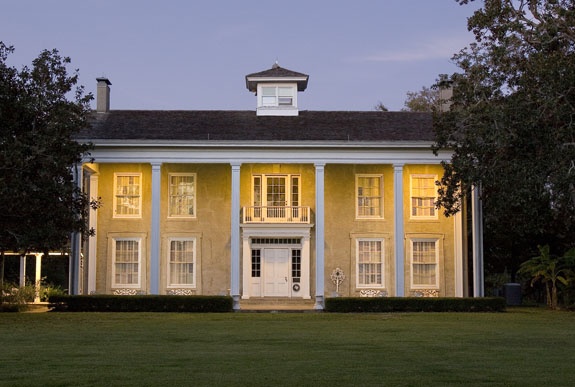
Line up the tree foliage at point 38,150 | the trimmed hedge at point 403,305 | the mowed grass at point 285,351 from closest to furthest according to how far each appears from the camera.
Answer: the mowed grass at point 285,351
the tree foliage at point 38,150
the trimmed hedge at point 403,305

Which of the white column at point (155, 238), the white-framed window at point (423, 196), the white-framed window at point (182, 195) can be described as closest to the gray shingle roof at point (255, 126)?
the white column at point (155, 238)

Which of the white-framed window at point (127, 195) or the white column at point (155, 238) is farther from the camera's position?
the white-framed window at point (127, 195)

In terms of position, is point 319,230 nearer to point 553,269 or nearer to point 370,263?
point 370,263

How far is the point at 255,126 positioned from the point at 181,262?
6.19m

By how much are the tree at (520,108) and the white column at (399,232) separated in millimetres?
4954

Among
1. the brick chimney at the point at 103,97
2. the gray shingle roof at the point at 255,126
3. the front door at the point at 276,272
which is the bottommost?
the front door at the point at 276,272

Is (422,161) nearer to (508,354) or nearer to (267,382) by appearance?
(508,354)

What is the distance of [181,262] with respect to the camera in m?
36.4

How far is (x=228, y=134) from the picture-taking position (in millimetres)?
34594

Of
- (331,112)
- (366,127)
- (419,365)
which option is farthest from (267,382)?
(331,112)

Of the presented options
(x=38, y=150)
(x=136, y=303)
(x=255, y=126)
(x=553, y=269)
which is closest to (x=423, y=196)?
(x=553, y=269)

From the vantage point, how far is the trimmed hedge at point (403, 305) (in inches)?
1238

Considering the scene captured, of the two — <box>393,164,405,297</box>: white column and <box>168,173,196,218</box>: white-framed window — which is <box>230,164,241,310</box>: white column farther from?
<box>393,164,405,297</box>: white column

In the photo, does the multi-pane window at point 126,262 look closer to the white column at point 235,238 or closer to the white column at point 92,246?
the white column at point 92,246
